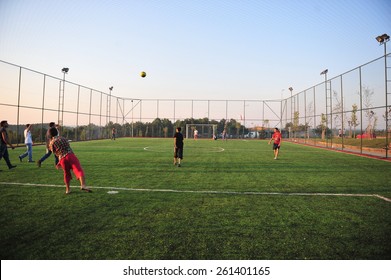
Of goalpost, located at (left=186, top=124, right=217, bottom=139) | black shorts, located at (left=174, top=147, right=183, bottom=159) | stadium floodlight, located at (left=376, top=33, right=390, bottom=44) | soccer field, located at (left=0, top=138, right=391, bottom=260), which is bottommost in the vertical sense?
soccer field, located at (left=0, top=138, right=391, bottom=260)

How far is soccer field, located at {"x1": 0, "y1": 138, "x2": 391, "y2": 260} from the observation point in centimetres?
398

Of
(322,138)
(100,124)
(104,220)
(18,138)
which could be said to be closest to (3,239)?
(104,220)

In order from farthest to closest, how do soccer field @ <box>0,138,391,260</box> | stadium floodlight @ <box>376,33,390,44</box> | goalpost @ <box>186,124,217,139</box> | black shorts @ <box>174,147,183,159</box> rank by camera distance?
goalpost @ <box>186,124,217,139</box>, stadium floodlight @ <box>376,33,390,44</box>, black shorts @ <box>174,147,183,159</box>, soccer field @ <box>0,138,391,260</box>

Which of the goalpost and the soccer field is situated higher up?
the goalpost

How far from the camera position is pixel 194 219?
539 centimetres

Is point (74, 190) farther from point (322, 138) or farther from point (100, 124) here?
point (100, 124)

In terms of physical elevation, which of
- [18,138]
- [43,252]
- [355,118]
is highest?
[355,118]

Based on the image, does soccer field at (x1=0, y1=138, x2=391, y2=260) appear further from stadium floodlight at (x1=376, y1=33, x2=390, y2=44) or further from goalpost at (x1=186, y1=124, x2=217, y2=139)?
goalpost at (x1=186, y1=124, x2=217, y2=139)

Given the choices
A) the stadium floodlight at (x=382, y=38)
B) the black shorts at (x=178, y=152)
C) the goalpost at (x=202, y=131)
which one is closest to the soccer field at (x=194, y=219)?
the black shorts at (x=178, y=152)

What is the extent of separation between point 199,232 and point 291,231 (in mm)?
1598

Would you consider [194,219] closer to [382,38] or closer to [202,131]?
[382,38]

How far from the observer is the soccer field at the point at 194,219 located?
398 cm

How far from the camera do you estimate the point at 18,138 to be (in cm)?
2466

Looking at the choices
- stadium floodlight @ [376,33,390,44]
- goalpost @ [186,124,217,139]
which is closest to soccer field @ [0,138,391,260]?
stadium floodlight @ [376,33,390,44]
